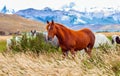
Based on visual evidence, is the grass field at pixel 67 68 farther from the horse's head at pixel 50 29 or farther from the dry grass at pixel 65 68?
the horse's head at pixel 50 29

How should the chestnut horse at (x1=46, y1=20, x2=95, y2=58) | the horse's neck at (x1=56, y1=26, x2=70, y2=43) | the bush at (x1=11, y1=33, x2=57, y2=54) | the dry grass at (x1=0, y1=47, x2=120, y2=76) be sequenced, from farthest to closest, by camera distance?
the bush at (x1=11, y1=33, x2=57, y2=54)
the horse's neck at (x1=56, y1=26, x2=70, y2=43)
the chestnut horse at (x1=46, y1=20, x2=95, y2=58)
the dry grass at (x1=0, y1=47, x2=120, y2=76)

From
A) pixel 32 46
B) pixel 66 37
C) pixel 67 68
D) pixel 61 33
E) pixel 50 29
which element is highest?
pixel 50 29

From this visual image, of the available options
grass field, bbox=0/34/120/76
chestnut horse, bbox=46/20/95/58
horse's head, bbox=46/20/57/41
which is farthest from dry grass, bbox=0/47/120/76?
chestnut horse, bbox=46/20/95/58

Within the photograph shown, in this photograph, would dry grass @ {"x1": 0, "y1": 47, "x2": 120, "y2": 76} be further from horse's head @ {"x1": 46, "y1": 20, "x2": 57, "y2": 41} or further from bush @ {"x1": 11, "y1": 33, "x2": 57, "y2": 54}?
bush @ {"x1": 11, "y1": 33, "x2": 57, "y2": 54}

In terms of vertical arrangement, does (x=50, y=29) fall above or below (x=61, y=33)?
above

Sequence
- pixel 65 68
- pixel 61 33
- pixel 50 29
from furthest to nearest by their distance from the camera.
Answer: pixel 61 33 < pixel 50 29 < pixel 65 68

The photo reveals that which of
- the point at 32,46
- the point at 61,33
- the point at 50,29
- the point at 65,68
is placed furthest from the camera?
the point at 32,46

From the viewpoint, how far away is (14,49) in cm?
1986

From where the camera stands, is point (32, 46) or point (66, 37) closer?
point (66, 37)

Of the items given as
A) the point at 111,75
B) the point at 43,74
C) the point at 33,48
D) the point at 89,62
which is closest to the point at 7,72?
the point at 43,74

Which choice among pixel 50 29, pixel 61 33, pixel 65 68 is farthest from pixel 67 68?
pixel 61 33

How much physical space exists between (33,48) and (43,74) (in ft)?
29.2

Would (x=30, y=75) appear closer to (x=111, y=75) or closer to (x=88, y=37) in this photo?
(x=111, y=75)

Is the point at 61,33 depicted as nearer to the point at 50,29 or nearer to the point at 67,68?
the point at 50,29
